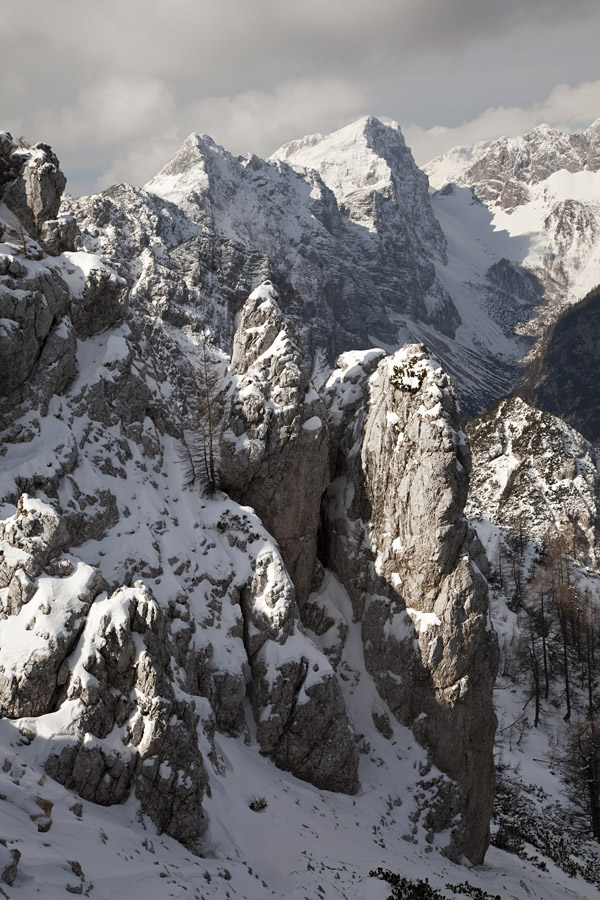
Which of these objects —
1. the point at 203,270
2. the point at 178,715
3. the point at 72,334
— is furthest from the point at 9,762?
the point at 203,270

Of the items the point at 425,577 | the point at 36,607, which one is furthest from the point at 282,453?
the point at 36,607

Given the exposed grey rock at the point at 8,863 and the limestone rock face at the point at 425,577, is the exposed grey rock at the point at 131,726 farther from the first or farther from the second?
the limestone rock face at the point at 425,577

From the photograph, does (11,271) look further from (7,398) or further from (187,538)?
(187,538)

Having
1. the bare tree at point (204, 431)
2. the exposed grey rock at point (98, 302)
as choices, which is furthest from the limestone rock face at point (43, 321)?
the bare tree at point (204, 431)

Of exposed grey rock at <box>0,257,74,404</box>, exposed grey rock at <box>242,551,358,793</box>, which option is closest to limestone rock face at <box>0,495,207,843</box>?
exposed grey rock at <box>242,551,358,793</box>

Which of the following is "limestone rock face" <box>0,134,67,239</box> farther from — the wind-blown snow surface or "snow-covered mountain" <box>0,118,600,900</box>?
the wind-blown snow surface
